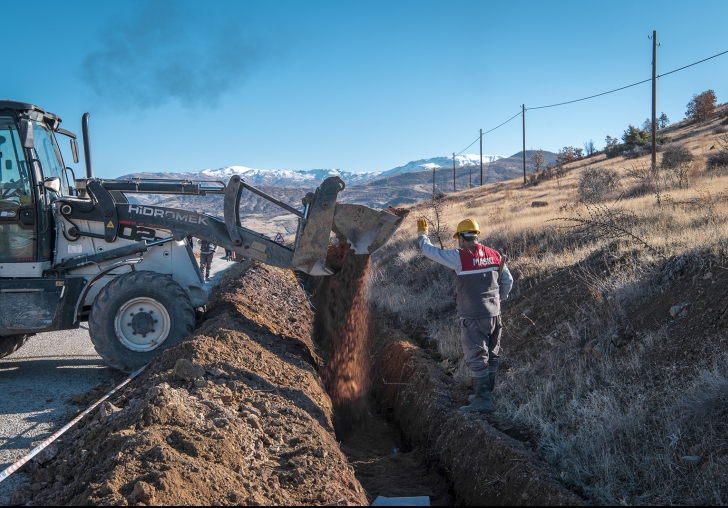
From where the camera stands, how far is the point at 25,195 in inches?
322

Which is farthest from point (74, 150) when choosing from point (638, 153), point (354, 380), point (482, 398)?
point (638, 153)

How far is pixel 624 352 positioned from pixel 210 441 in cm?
454

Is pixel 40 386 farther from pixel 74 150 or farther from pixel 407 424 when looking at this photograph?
pixel 407 424

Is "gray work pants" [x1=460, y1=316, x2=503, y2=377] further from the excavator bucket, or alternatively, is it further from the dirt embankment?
the excavator bucket

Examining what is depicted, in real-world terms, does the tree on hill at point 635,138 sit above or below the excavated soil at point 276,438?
above

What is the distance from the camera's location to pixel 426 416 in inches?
282

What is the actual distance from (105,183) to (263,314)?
3261mm

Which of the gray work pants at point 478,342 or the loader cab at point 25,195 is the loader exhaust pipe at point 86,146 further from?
the gray work pants at point 478,342

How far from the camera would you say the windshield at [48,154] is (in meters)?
8.35

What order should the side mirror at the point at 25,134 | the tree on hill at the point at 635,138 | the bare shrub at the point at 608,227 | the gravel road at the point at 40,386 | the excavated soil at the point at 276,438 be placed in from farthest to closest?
1. the tree on hill at the point at 635,138
2. the bare shrub at the point at 608,227
3. the side mirror at the point at 25,134
4. the gravel road at the point at 40,386
5. the excavated soil at the point at 276,438

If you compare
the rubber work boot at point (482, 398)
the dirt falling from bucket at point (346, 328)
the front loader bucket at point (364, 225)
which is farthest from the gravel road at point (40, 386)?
the rubber work boot at point (482, 398)

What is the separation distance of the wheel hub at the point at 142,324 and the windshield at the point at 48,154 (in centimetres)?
223

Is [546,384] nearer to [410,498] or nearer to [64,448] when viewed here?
[410,498]

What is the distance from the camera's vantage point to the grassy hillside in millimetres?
4586
